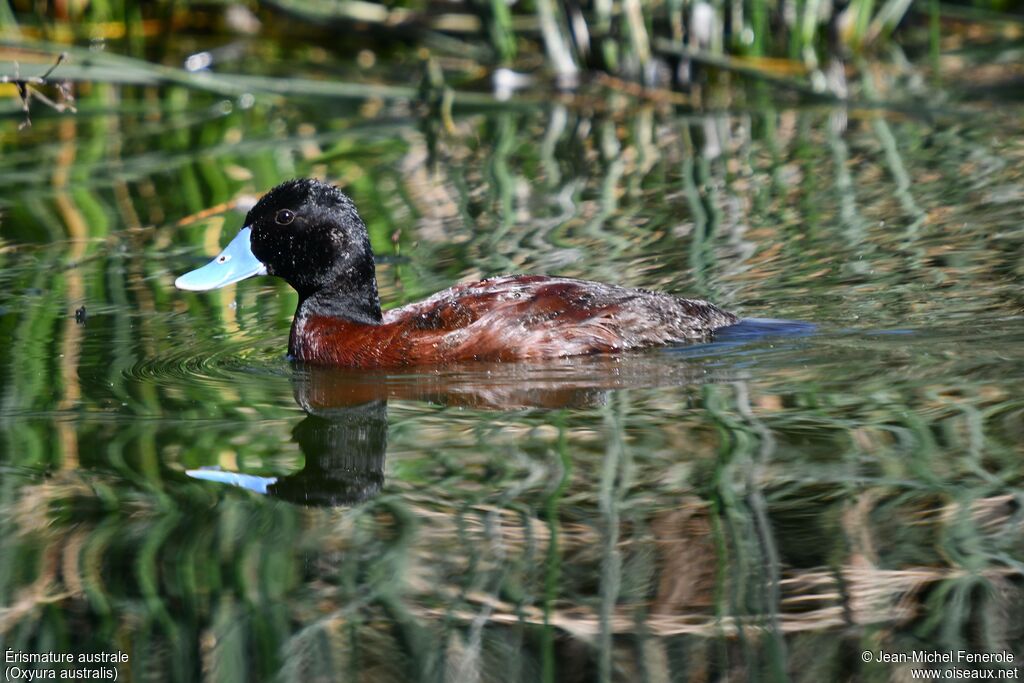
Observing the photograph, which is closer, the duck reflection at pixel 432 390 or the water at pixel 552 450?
the water at pixel 552 450

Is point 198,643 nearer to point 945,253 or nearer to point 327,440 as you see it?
point 327,440

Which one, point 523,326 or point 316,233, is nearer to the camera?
point 523,326

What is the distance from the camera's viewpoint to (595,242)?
8.84 meters

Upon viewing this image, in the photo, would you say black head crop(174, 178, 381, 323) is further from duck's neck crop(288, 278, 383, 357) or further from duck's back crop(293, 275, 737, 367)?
duck's back crop(293, 275, 737, 367)

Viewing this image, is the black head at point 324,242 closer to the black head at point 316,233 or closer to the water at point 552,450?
the black head at point 316,233

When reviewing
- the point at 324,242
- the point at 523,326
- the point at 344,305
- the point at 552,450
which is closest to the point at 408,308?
the point at 344,305

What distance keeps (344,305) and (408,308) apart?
30 cm

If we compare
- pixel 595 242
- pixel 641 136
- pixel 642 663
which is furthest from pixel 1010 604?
pixel 641 136

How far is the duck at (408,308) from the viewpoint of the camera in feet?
22.2

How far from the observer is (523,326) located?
6.76m

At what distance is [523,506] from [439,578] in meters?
0.55

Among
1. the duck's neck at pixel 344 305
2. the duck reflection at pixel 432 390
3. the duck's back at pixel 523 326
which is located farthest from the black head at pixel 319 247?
the duck reflection at pixel 432 390

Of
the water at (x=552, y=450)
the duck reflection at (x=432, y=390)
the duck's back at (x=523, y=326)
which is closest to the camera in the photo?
the water at (x=552, y=450)

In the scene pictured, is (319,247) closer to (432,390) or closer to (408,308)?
(408,308)
